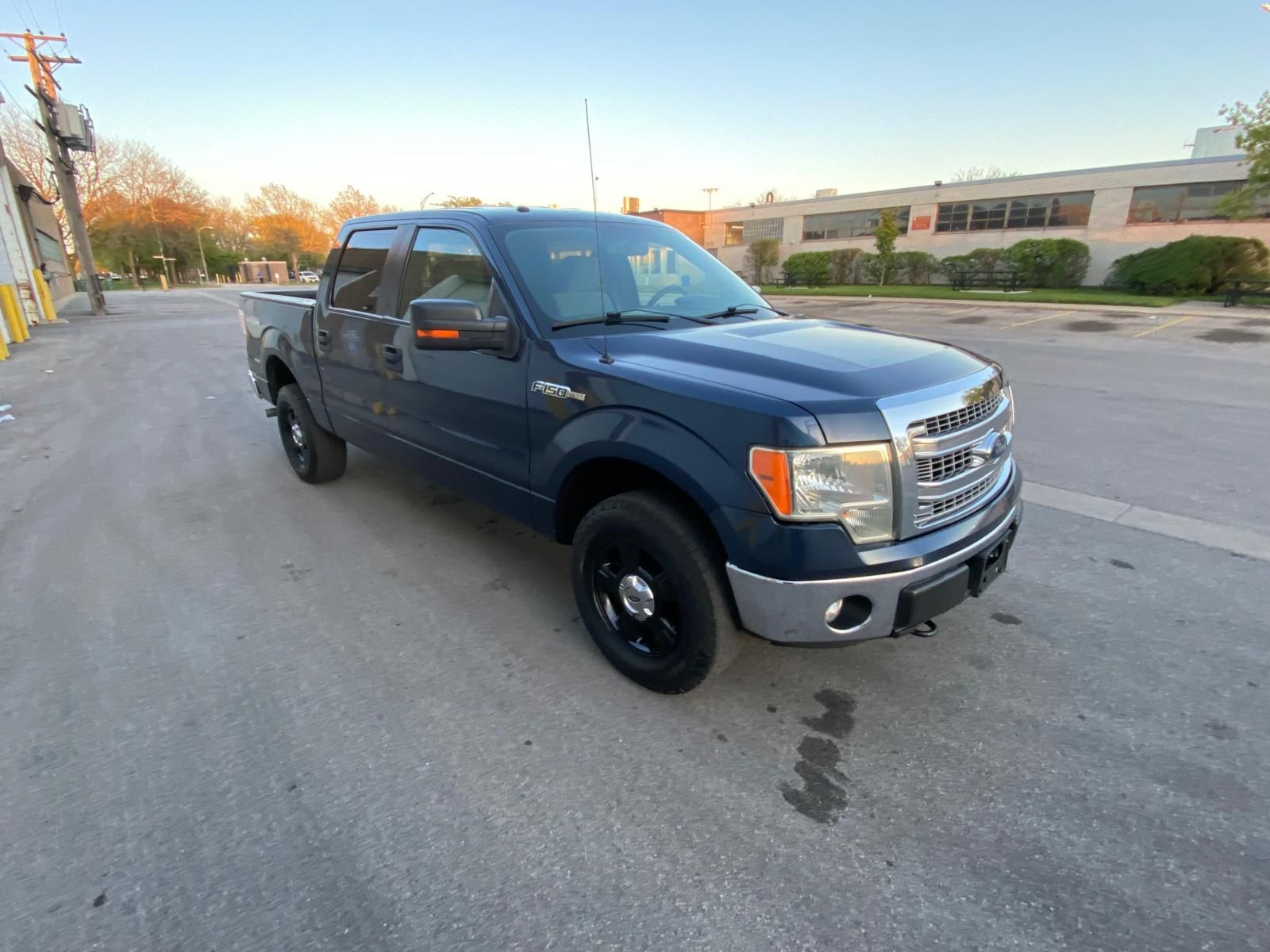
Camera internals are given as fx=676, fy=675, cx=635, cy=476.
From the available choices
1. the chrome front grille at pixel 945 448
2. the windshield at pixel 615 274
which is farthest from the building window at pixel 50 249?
the chrome front grille at pixel 945 448

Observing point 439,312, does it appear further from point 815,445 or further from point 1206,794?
point 1206,794

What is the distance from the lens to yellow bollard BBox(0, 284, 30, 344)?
15.8m

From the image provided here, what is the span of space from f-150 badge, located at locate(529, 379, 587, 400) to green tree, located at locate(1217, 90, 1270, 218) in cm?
3009

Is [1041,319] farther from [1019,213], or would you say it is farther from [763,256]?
[763,256]

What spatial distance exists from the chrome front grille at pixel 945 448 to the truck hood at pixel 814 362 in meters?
0.06

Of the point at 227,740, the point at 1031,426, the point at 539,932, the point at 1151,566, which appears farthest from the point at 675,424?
the point at 1031,426

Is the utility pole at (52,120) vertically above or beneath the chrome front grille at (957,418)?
above

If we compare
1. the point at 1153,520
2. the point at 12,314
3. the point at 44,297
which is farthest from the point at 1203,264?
the point at 44,297

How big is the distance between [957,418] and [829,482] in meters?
0.63

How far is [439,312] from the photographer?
106 inches

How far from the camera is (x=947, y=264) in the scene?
30.5 metres

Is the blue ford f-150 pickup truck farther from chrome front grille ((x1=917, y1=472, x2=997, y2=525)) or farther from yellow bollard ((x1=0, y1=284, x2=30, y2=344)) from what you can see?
yellow bollard ((x1=0, y1=284, x2=30, y2=344))

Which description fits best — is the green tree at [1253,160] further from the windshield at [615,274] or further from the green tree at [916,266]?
the windshield at [615,274]

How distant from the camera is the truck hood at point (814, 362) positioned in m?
2.14
